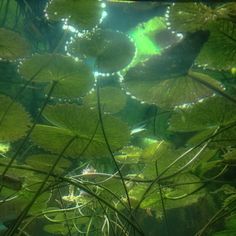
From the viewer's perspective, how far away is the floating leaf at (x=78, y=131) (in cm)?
88

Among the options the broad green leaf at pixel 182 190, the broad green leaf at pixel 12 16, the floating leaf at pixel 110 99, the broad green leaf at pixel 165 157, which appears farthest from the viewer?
the broad green leaf at pixel 12 16

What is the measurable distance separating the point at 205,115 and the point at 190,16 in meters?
0.31

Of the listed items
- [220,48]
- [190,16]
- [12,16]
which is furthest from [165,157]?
[12,16]

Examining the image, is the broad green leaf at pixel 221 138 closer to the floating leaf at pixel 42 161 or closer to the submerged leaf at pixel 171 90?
the submerged leaf at pixel 171 90

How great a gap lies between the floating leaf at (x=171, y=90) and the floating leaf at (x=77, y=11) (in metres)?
0.17

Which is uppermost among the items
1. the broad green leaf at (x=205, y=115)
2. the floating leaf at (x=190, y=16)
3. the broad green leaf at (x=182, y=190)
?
the floating leaf at (x=190, y=16)

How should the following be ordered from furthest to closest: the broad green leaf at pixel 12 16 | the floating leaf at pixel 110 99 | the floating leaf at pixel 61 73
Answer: the broad green leaf at pixel 12 16, the floating leaf at pixel 110 99, the floating leaf at pixel 61 73

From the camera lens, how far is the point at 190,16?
723mm

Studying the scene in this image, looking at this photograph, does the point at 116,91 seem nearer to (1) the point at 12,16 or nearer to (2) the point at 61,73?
(2) the point at 61,73

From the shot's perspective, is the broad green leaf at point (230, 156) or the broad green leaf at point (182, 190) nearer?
the broad green leaf at point (230, 156)

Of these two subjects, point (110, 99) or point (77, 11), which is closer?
point (77, 11)

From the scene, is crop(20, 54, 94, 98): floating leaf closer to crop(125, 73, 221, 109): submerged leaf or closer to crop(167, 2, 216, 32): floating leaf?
crop(125, 73, 221, 109): submerged leaf

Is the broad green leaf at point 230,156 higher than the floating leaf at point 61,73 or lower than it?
lower

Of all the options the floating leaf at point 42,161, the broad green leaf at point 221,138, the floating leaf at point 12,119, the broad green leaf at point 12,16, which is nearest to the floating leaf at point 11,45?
the floating leaf at point 12,119
